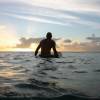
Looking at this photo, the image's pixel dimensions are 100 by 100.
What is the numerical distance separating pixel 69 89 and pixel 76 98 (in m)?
1.04

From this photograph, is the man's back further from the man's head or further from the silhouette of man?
the man's head

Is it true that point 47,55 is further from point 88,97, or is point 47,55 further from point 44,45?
point 88,97

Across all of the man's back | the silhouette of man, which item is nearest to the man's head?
the silhouette of man

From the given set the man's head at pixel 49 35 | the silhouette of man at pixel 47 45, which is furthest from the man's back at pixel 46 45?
the man's head at pixel 49 35

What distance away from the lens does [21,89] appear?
6.38 meters

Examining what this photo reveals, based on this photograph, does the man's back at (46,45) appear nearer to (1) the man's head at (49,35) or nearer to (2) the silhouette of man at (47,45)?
(2) the silhouette of man at (47,45)

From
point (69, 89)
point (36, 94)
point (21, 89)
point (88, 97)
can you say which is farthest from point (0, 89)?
point (88, 97)

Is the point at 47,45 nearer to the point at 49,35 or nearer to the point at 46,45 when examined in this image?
the point at 46,45

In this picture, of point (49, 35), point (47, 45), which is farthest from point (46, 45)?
point (49, 35)

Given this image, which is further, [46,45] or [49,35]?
[46,45]

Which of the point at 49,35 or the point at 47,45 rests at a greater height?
the point at 49,35

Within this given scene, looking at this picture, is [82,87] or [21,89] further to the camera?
[82,87]

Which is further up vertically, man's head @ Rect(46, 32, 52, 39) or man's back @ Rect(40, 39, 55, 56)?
man's head @ Rect(46, 32, 52, 39)

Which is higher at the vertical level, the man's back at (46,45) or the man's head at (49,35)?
the man's head at (49,35)
